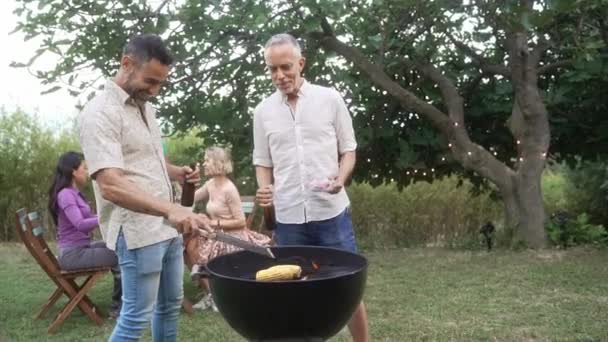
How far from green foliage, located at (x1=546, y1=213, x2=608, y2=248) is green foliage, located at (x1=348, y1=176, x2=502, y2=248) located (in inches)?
63.8

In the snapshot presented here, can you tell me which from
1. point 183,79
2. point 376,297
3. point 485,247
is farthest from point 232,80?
point 485,247

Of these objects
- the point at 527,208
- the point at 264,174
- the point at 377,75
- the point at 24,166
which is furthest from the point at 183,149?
the point at 264,174

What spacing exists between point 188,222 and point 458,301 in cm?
317

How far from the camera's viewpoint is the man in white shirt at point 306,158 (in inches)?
127

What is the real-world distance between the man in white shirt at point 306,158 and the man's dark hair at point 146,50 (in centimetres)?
63

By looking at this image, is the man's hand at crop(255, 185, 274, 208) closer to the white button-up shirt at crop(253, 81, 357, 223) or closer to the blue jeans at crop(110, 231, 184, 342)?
the white button-up shirt at crop(253, 81, 357, 223)

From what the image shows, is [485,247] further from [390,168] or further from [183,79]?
[183,79]

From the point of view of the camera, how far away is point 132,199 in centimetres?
252

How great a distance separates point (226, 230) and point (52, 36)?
2410 mm

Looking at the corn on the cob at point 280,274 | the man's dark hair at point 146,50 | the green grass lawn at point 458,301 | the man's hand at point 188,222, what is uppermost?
the man's dark hair at point 146,50

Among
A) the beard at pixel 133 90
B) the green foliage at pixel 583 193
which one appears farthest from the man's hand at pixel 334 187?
the green foliage at pixel 583 193

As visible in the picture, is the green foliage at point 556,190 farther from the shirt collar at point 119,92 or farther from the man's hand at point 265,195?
the shirt collar at point 119,92

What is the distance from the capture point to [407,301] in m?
5.21

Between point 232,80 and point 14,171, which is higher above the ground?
point 232,80
